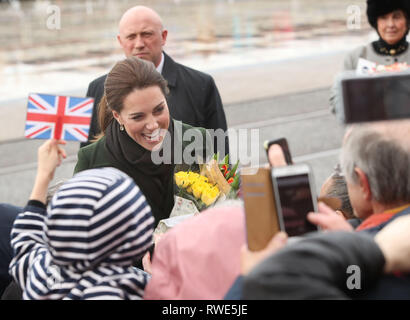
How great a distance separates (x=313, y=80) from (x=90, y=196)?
43.0 feet

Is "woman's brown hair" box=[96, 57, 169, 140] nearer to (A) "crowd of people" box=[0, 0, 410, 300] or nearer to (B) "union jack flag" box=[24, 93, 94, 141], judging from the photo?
(A) "crowd of people" box=[0, 0, 410, 300]

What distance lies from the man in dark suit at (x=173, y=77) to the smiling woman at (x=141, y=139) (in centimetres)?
131

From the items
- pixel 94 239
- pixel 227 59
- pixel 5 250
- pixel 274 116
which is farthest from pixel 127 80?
pixel 227 59

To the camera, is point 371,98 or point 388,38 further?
point 388,38

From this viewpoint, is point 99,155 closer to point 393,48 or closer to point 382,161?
point 382,161

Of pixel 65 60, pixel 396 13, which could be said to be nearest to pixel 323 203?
pixel 396 13

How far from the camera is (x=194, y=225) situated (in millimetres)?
2244

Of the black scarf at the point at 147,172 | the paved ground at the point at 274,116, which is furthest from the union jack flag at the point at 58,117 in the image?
the paved ground at the point at 274,116

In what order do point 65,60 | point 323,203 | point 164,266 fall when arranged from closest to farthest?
1. point 164,266
2. point 323,203
3. point 65,60

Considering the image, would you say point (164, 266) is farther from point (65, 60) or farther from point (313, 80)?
point (65, 60)

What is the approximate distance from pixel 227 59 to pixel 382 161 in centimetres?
1609

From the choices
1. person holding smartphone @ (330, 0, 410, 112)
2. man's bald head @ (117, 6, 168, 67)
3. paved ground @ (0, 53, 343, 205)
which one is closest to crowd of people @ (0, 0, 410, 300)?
man's bald head @ (117, 6, 168, 67)

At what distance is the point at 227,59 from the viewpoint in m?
18.1
